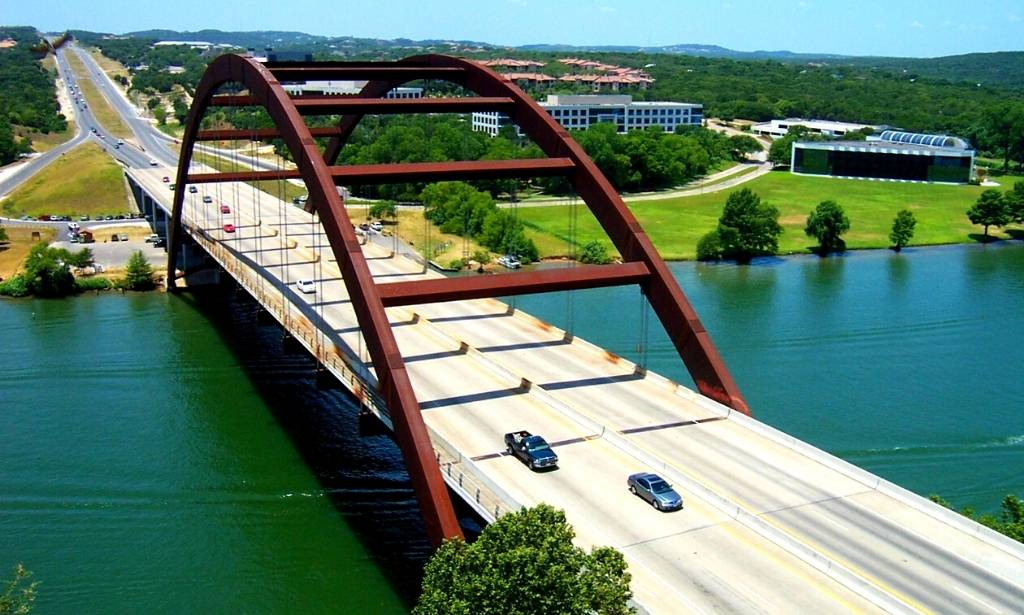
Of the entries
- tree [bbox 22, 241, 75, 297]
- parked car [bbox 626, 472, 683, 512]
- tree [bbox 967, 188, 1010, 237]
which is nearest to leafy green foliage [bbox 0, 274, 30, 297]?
tree [bbox 22, 241, 75, 297]

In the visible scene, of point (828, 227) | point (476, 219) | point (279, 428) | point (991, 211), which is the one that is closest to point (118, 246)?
point (476, 219)

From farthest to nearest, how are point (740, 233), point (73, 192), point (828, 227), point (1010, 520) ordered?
point (73, 192) < point (828, 227) < point (740, 233) < point (1010, 520)

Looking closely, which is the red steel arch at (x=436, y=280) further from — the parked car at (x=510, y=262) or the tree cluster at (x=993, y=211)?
the tree cluster at (x=993, y=211)

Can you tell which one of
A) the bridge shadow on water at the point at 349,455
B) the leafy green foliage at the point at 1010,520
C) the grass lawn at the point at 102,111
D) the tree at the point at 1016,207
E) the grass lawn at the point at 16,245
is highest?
the grass lawn at the point at 102,111

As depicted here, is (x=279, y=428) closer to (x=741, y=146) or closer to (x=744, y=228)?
(x=744, y=228)

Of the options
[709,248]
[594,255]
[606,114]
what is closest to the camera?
[594,255]

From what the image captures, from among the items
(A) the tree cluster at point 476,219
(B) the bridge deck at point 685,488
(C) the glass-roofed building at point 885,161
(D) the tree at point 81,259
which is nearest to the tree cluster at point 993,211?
(C) the glass-roofed building at point 885,161

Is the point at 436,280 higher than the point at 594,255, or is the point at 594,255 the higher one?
the point at 436,280
